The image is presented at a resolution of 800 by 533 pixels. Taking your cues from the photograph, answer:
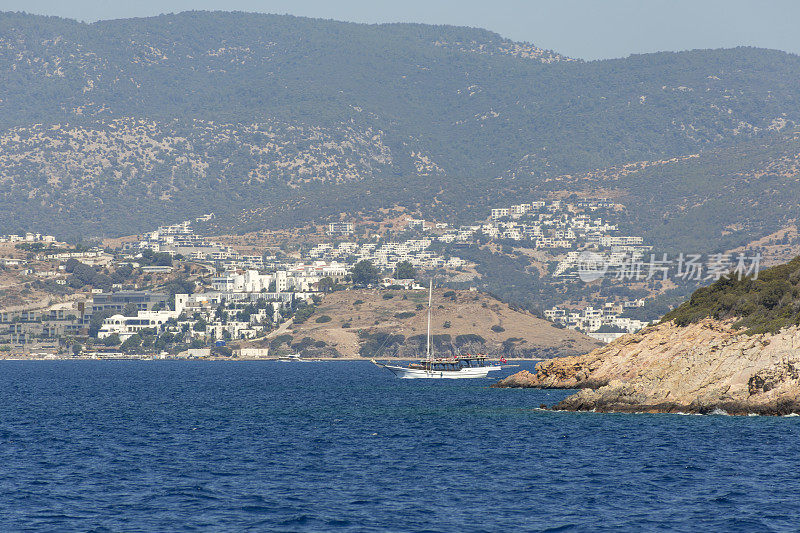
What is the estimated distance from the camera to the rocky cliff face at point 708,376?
80938 mm

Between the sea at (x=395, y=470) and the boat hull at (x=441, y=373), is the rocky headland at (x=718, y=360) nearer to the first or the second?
the sea at (x=395, y=470)

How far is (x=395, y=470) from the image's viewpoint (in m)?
61.2

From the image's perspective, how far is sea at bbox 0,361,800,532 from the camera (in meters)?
48.5

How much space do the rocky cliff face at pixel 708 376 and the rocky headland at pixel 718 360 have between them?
0.07m

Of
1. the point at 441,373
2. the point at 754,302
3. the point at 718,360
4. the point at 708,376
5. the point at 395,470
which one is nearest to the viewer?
the point at 395,470

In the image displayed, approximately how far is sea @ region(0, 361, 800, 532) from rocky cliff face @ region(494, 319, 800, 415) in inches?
74.0

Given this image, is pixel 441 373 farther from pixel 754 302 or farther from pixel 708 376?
pixel 708 376

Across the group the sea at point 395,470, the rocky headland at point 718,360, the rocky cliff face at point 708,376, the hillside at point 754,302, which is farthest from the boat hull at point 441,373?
the sea at point 395,470

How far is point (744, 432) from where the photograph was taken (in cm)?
7325

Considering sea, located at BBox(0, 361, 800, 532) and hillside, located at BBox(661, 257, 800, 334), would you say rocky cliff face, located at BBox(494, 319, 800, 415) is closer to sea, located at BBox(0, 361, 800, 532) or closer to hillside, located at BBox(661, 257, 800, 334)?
hillside, located at BBox(661, 257, 800, 334)

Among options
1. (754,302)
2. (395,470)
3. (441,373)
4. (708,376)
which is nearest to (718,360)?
(708,376)

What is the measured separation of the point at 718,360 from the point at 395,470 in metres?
33.9

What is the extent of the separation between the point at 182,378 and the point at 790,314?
106203mm

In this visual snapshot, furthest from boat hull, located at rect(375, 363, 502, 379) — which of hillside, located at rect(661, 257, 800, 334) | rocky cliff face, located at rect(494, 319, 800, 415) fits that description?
rocky cliff face, located at rect(494, 319, 800, 415)
